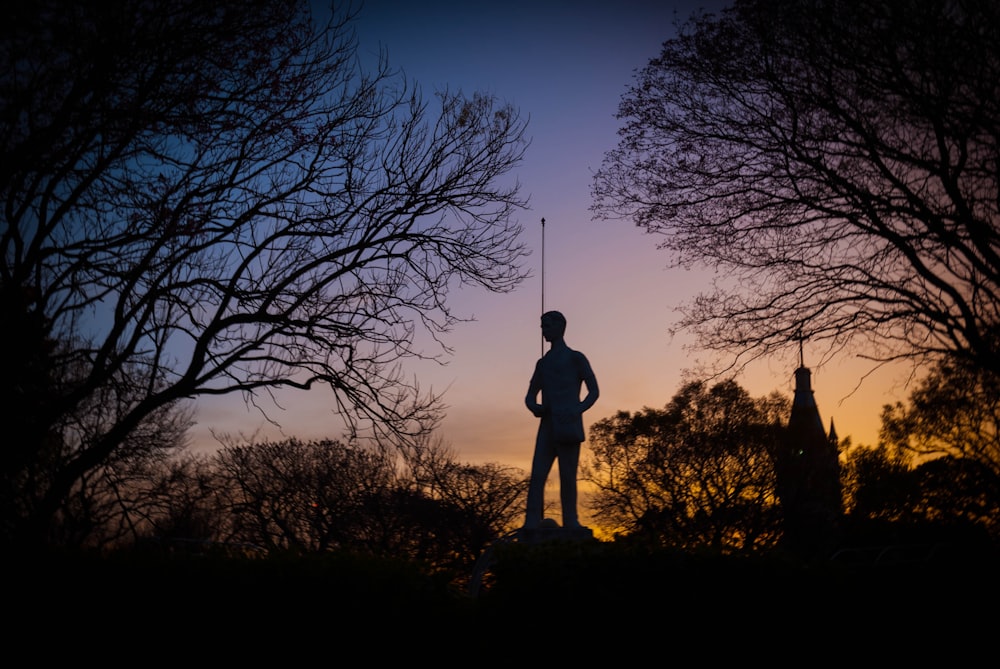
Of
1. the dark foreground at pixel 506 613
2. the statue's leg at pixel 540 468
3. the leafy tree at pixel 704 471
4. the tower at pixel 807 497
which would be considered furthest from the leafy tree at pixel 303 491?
the dark foreground at pixel 506 613

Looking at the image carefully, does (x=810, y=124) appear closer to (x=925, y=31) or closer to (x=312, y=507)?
(x=925, y=31)

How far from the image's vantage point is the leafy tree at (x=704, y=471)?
110 feet

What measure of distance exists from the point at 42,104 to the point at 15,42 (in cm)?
65

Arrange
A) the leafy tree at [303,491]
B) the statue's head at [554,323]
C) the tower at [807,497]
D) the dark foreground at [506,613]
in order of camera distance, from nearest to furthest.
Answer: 1. the dark foreground at [506,613]
2. the statue's head at [554,323]
3. the leafy tree at [303,491]
4. the tower at [807,497]

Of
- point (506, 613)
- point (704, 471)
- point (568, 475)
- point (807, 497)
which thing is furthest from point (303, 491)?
point (506, 613)

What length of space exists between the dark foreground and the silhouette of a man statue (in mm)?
5748

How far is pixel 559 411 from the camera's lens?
13.2 meters

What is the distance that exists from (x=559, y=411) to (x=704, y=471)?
22.5 m

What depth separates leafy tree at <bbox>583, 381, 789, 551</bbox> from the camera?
33.4 m

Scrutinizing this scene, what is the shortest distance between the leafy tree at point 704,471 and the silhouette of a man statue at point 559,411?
2039 cm

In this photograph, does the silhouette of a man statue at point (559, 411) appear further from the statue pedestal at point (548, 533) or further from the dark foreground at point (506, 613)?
the dark foreground at point (506, 613)

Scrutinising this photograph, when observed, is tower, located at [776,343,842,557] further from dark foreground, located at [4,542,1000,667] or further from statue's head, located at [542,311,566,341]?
dark foreground, located at [4,542,1000,667]

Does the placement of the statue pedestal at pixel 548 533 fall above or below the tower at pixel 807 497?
below

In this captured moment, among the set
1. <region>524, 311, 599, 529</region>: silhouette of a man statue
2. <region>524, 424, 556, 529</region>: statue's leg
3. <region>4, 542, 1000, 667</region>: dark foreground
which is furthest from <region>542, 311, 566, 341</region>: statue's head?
<region>4, 542, 1000, 667</region>: dark foreground
